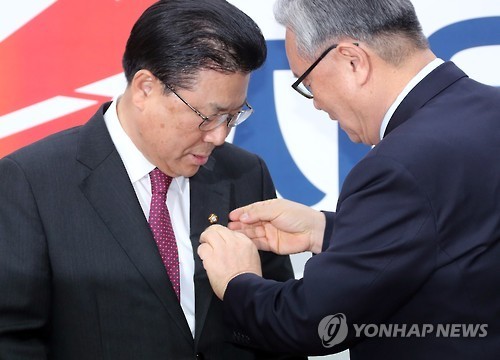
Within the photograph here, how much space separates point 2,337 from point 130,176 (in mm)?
494

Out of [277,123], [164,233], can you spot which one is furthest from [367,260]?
[277,123]

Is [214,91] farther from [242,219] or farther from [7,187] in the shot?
[7,187]

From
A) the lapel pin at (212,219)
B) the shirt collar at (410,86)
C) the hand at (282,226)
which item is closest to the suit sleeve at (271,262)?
the hand at (282,226)

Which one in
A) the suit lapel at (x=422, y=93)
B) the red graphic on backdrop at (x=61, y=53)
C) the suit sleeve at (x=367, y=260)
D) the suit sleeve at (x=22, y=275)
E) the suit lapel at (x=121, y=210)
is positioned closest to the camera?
the suit sleeve at (x=367, y=260)

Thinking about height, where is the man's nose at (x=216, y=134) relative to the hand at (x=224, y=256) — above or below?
above

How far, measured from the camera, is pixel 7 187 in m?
1.93

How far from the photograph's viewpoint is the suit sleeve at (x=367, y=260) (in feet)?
5.29

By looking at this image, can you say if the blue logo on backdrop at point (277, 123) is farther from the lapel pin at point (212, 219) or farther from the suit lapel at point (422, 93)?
the suit lapel at point (422, 93)

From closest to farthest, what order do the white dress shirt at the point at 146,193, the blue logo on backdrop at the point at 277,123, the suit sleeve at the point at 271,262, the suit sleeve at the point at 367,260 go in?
the suit sleeve at the point at 367,260, the white dress shirt at the point at 146,193, the suit sleeve at the point at 271,262, the blue logo on backdrop at the point at 277,123

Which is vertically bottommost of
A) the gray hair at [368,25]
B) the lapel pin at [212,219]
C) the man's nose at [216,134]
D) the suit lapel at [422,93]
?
the lapel pin at [212,219]

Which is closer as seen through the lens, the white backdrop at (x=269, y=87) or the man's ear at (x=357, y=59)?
the man's ear at (x=357, y=59)

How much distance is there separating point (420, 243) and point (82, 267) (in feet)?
2.61

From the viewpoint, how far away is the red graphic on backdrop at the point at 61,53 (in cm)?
261

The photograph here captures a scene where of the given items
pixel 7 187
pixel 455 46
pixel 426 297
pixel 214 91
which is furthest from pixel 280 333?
pixel 455 46
